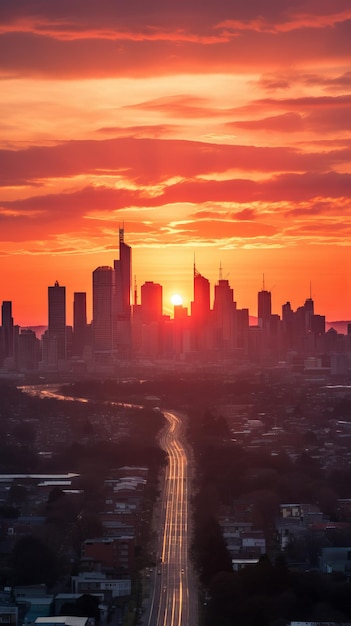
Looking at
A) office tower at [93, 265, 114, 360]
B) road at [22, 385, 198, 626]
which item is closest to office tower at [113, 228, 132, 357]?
office tower at [93, 265, 114, 360]

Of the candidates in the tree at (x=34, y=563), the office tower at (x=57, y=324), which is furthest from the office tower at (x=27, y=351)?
the tree at (x=34, y=563)

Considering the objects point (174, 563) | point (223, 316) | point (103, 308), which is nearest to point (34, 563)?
point (174, 563)

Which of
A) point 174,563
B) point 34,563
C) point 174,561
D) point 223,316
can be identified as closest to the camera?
point 34,563

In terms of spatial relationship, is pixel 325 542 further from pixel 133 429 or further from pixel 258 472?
pixel 133 429

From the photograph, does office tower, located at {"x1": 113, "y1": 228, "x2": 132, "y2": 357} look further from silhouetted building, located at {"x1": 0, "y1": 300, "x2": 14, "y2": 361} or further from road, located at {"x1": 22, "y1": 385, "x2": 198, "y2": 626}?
road, located at {"x1": 22, "y1": 385, "x2": 198, "y2": 626}

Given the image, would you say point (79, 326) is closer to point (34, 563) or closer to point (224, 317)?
point (224, 317)

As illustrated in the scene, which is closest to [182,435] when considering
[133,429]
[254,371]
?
[133,429]
